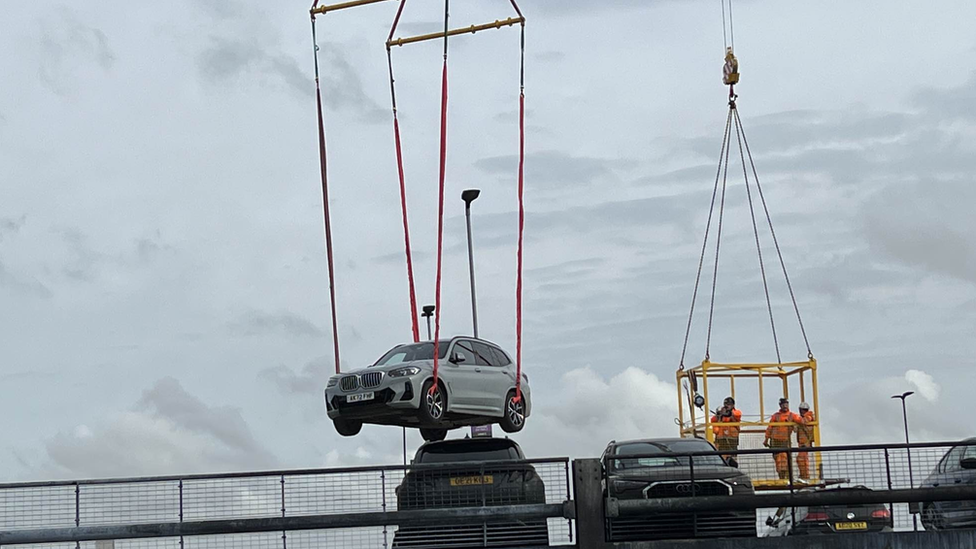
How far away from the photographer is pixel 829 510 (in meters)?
18.6

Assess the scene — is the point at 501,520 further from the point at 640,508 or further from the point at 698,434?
the point at 698,434

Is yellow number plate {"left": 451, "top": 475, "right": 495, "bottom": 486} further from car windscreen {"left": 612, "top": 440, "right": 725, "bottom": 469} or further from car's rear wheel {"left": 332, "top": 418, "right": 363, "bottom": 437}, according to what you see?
car's rear wheel {"left": 332, "top": 418, "right": 363, "bottom": 437}

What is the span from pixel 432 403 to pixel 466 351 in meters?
1.55

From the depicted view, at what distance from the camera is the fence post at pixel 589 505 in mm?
16891

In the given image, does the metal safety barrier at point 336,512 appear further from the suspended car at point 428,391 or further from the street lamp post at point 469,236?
the street lamp post at point 469,236

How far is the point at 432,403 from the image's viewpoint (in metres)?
22.4

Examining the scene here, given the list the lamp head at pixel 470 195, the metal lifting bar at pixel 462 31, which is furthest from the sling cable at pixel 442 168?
the lamp head at pixel 470 195

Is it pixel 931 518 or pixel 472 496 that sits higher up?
pixel 472 496

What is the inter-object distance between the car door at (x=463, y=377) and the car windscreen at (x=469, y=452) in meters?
3.60

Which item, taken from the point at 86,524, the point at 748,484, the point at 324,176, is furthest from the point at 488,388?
the point at 86,524

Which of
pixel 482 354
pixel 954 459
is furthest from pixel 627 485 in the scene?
pixel 482 354

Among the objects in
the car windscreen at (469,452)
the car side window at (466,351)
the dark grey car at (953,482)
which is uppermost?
the car side window at (466,351)

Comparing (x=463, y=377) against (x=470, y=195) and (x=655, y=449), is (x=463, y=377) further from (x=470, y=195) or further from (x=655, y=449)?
(x=470, y=195)

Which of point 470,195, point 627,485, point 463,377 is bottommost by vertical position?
point 627,485
